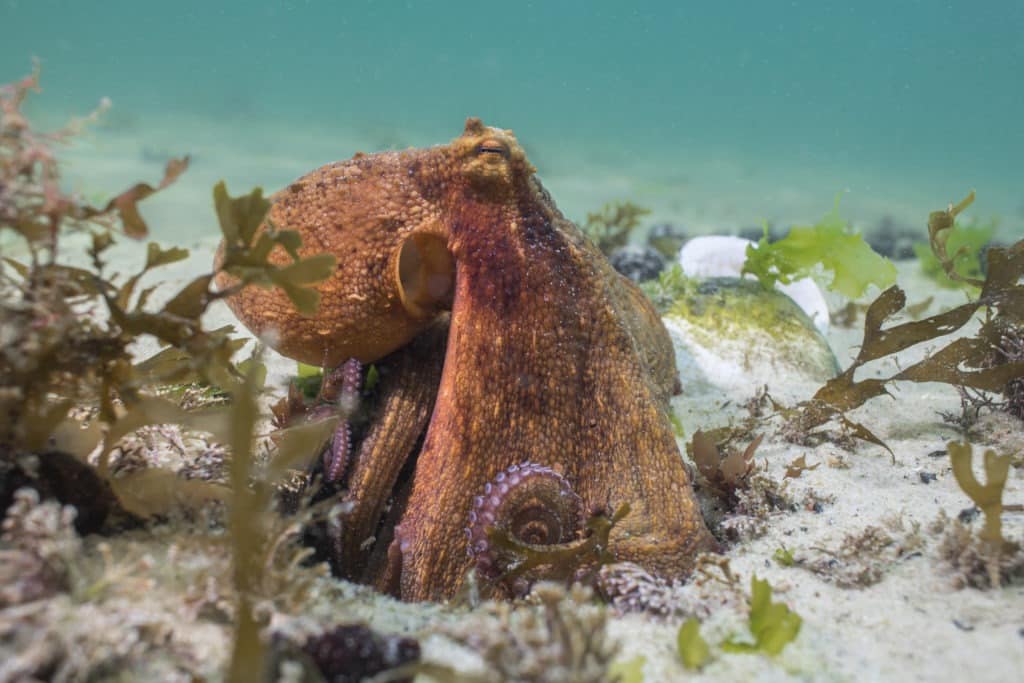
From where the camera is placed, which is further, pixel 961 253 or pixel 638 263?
pixel 638 263

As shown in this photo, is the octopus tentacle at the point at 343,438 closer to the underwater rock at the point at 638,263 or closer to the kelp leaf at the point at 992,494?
the kelp leaf at the point at 992,494

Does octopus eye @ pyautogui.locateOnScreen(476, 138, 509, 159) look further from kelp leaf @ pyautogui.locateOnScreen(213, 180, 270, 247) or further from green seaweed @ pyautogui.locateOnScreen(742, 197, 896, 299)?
green seaweed @ pyautogui.locateOnScreen(742, 197, 896, 299)

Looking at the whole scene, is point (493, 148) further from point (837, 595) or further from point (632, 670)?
point (837, 595)

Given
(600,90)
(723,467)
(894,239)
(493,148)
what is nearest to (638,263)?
(723,467)

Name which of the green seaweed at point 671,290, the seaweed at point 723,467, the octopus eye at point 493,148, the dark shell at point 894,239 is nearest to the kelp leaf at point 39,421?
the octopus eye at point 493,148

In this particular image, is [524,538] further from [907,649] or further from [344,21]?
[344,21]

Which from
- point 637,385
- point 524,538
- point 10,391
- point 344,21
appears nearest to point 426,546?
point 524,538
